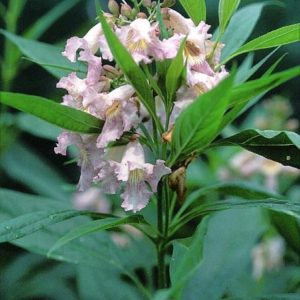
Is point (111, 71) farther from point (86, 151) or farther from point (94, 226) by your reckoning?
point (94, 226)

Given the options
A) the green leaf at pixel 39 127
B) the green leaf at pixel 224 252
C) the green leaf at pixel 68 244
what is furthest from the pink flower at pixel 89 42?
the green leaf at pixel 39 127

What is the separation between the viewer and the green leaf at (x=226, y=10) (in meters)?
1.21

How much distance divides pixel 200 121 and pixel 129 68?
156mm

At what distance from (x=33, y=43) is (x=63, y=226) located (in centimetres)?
49

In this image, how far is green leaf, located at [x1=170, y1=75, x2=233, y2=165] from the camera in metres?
0.95

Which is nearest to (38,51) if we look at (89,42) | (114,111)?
(89,42)

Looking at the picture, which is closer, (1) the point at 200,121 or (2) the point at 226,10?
(1) the point at 200,121

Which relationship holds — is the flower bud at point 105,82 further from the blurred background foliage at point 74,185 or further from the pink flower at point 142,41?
the blurred background foliage at point 74,185

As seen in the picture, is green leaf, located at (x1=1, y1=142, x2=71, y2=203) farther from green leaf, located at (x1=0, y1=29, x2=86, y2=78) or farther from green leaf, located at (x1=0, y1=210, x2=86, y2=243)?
green leaf, located at (x1=0, y1=210, x2=86, y2=243)

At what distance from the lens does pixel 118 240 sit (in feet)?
7.71

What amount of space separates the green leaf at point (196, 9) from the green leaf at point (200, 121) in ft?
0.90

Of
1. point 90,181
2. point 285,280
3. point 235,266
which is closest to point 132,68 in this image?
point 90,181

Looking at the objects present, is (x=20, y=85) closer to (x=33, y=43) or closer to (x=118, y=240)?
(x=118, y=240)

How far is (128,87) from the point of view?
46.7 inches
